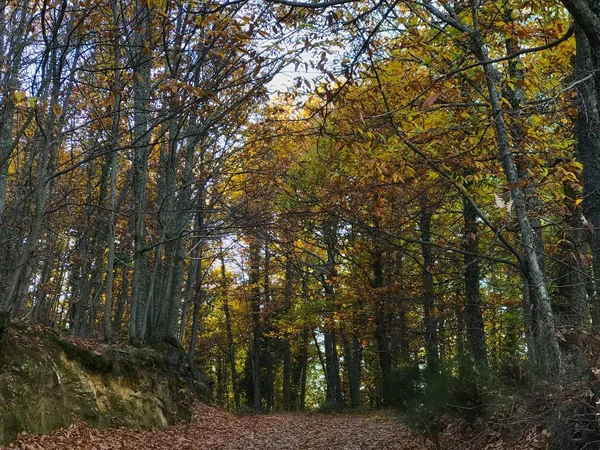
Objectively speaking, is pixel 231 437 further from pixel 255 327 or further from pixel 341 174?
pixel 255 327

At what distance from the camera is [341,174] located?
776cm

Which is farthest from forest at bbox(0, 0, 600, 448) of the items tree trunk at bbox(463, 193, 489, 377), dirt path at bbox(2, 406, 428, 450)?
dirt path at bbox(2, 406, 428, 450)

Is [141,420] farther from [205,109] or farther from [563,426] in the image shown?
[563,426]

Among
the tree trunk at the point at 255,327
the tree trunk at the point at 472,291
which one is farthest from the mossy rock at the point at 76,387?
the tree trunk at the point at 255,327

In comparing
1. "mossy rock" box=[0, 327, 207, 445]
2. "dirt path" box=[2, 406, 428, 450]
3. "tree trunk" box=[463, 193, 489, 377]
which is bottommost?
"dirt path" box=[2, 406, 428, 450]

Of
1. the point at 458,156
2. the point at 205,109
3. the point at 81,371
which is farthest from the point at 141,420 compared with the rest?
the point at 458,156

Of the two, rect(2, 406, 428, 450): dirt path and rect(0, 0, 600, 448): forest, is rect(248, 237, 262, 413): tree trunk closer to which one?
rect(0, 0, 600, 448): forest

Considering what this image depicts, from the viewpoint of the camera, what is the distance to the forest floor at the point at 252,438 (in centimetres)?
627

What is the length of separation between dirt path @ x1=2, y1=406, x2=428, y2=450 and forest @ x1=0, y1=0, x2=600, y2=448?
940 mm

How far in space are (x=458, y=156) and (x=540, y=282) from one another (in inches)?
77.0

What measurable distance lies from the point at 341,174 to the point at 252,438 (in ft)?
21.2

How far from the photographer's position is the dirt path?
703cm

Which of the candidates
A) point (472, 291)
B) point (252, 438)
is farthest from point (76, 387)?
point (472, 291)

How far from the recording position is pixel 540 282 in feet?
19.7
